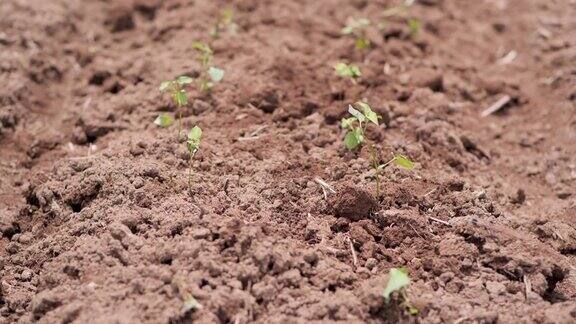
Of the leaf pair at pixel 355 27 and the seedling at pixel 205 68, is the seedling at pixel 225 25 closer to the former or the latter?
the seedling at pixel 205 68

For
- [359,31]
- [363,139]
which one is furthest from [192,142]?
[359,31]

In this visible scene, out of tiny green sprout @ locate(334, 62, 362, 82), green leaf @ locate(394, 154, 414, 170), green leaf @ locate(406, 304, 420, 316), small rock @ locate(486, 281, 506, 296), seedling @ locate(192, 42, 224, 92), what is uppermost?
seedling @ locate(192, 42, 224, 92)

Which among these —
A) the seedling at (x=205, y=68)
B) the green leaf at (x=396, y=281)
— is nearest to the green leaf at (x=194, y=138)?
the seedling at (x=205, y=68)

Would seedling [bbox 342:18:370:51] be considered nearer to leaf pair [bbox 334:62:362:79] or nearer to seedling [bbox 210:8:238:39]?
leaf pair [bbox 334:62:362:79]

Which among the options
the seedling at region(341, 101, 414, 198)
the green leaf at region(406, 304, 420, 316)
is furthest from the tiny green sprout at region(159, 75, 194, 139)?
the green leaf at region(406, 304, 420, 316)

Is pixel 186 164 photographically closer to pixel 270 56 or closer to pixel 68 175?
pixel 68 175
